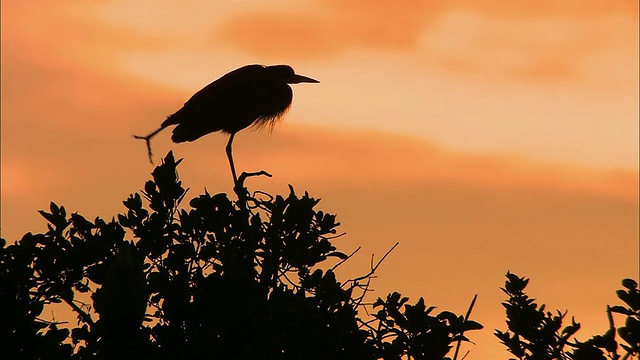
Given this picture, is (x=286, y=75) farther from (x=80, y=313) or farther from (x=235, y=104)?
(x=80, y=313)

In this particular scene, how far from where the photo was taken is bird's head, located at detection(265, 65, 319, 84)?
12.9m

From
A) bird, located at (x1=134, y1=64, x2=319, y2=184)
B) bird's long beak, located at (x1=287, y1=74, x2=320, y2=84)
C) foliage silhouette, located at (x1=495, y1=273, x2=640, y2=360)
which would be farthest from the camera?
bird's long beak, located at (x1=287, y1=74, x2=320, y2=84)

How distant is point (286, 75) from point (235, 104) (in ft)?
4.63

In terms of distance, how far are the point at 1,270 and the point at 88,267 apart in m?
0.65

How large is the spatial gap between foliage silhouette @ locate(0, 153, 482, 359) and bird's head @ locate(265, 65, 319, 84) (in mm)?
5230

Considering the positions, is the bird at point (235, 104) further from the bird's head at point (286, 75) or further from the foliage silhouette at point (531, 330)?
the foliage silhouette at point (531, 330)

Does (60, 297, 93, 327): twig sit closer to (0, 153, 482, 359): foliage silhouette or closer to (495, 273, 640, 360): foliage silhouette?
(0, 153, 482, 359): foliage silhouette

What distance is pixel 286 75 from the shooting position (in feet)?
43.4

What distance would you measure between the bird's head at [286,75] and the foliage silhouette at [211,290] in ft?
17.2

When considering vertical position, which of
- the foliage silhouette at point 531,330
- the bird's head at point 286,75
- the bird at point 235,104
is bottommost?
the foliage silhouette at point 531,330

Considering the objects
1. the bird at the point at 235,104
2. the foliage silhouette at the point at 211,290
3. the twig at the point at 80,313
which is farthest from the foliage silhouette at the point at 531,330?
the bird at the point at 235,104

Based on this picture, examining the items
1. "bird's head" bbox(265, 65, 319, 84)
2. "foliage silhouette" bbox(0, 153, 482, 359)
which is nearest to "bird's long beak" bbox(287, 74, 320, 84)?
"bird's head" bbox(265, 65, 319, 84)

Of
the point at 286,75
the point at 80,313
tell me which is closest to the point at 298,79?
the point at 286,75

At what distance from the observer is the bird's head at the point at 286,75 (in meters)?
12.9
